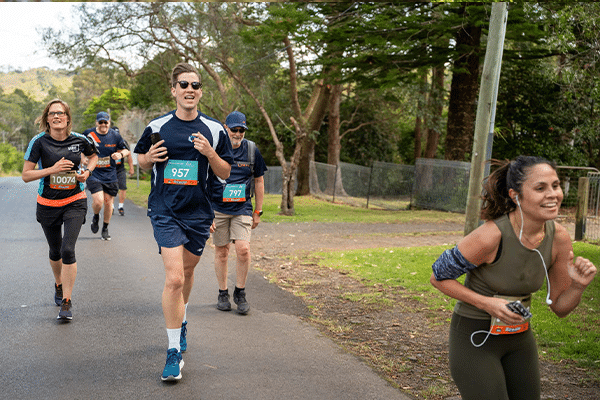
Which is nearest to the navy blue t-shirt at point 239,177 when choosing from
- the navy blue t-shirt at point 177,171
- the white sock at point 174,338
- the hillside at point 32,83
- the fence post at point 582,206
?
the navy blue t-shirt at point 177,171

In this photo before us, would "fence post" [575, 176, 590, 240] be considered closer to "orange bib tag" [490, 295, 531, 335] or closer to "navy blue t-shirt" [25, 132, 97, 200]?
"navy blue t-shirt" [25, 132, 97, 200]

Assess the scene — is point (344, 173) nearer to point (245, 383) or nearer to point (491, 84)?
point (491, 84)

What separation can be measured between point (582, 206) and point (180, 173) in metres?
12.4

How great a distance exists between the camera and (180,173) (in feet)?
16.4

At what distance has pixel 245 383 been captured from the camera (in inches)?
192

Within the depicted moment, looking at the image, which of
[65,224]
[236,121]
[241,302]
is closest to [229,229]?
[241,302]

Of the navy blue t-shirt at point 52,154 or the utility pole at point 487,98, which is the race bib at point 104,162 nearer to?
A: the navy blue t-shirt at point 52,154

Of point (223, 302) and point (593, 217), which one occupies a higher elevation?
point (593, 217)

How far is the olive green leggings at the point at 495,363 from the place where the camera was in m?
3.18

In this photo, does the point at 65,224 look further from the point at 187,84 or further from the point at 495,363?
the point at 495,363

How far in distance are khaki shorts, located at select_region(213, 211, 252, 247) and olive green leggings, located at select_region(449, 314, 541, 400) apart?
166 inches

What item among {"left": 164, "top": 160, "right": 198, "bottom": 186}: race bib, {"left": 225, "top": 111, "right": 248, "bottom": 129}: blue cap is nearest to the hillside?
{"left": 225, "top": 111, "right": 248, "bottom": 129}: blue cap

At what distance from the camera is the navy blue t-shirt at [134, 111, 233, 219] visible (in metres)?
5.00

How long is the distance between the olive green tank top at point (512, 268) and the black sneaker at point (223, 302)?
447cm
